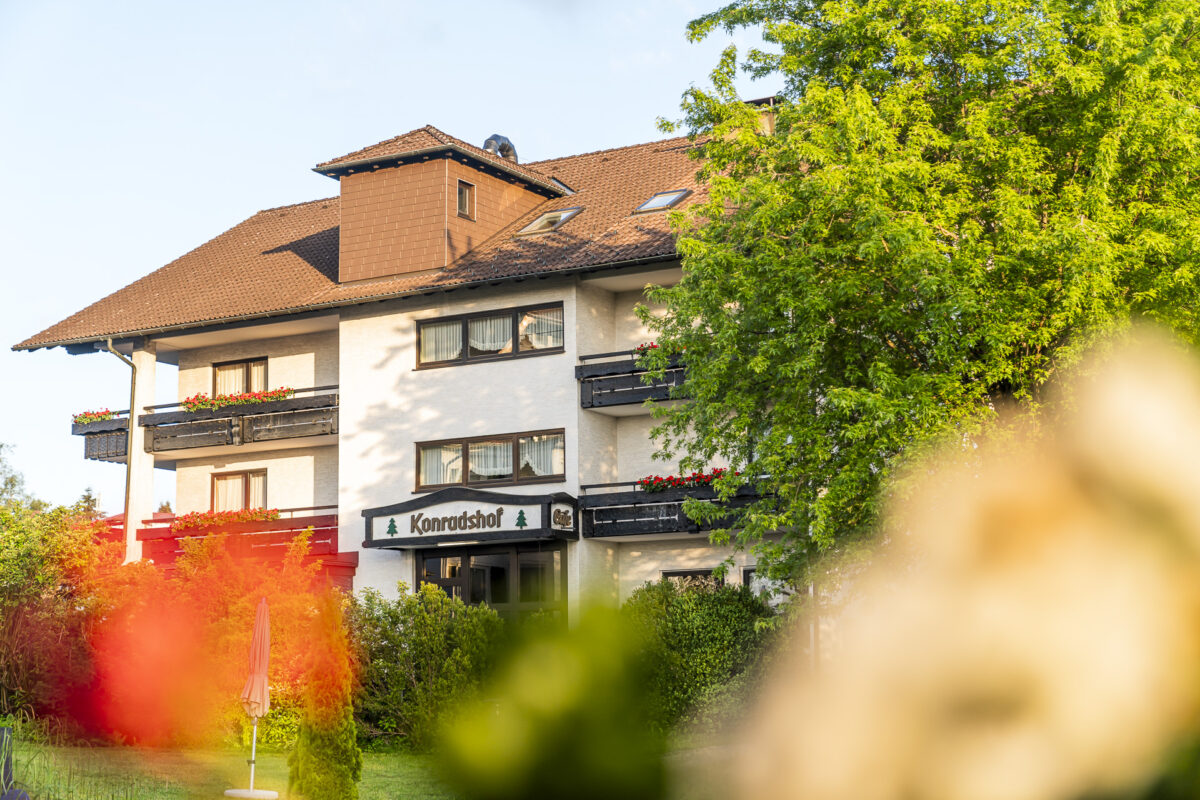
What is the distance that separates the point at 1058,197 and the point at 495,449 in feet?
50.5

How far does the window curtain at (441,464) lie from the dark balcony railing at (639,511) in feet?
11.5

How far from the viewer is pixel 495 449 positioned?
30.9 metres

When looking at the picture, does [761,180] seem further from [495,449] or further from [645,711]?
[645,711]

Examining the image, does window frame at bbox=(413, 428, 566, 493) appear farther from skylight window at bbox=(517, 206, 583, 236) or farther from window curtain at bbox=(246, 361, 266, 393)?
window curtain at bbox=(246, 361, 266, 393)

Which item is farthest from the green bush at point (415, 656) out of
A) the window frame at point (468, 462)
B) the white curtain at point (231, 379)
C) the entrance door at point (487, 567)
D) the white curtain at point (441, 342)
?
the white curtain at point (231, 379)

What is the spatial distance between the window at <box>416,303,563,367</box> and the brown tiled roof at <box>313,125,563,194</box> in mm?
4382

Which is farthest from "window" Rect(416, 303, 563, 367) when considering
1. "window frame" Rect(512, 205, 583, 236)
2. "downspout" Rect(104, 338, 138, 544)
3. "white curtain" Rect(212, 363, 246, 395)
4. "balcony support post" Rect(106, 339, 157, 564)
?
"downspout" Rect(104, 338, 138, 544)

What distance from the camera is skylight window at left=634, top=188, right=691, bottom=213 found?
31.5 metres

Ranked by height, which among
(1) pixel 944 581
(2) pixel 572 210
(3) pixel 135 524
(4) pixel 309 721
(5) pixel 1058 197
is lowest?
(4) pixel 309 721

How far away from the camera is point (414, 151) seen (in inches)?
1292

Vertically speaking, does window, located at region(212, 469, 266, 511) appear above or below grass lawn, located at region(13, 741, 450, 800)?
above

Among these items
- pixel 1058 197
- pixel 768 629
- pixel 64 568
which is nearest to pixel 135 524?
pixel 64 568

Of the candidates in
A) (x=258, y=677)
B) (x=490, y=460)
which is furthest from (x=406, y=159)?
(x=258, y=677)

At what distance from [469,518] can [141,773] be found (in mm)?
11337
